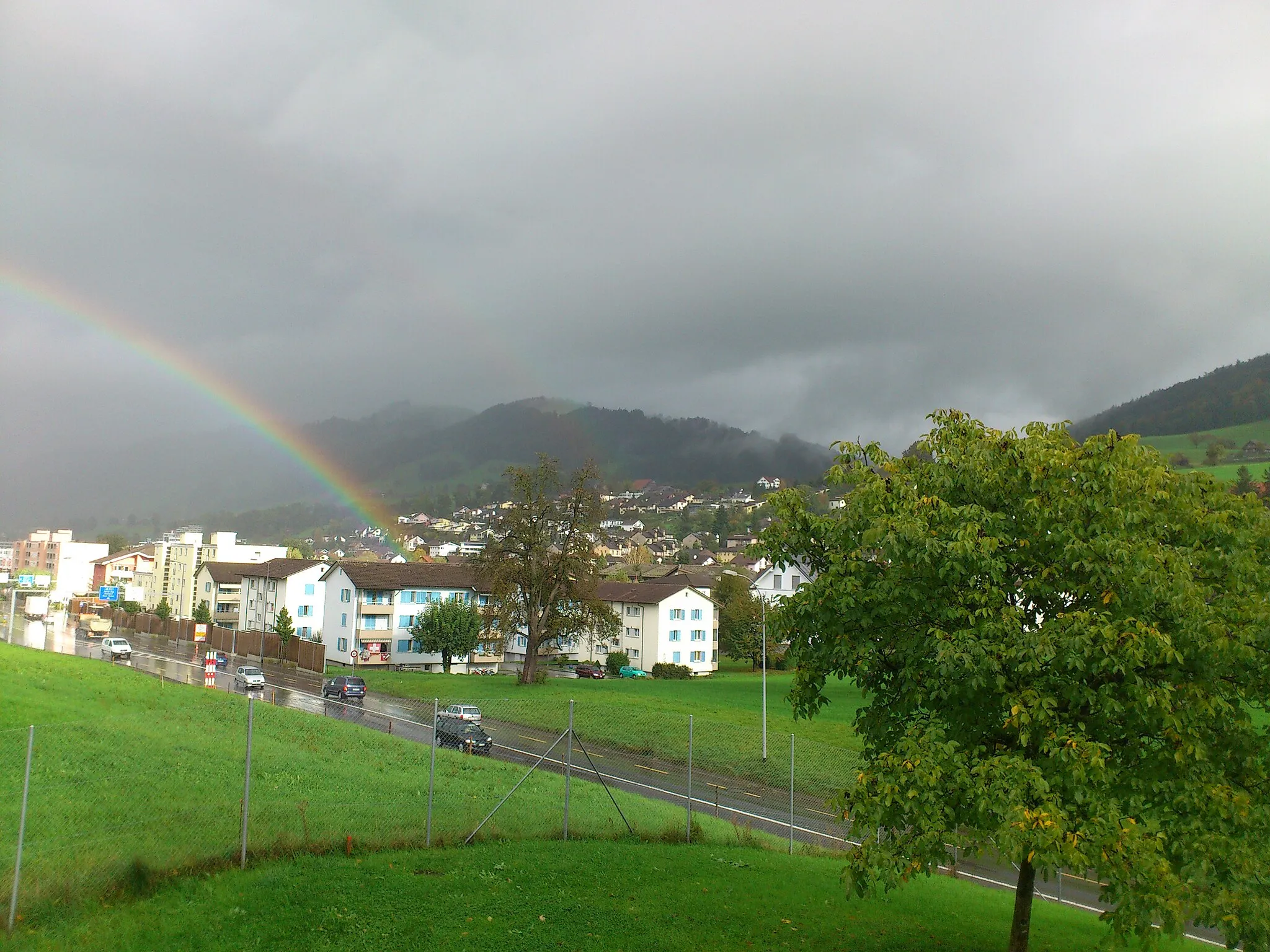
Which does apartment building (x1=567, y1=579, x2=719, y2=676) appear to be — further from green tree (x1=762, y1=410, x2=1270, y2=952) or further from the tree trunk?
green tree (x1=762, y1=410, x2=1270, y2=952)

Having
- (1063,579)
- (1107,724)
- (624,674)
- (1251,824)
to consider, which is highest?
(1063,579)

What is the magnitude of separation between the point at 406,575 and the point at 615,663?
22.8 metres

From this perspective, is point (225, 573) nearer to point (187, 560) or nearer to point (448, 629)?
point (187, 560)

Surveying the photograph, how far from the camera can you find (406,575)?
90.4m

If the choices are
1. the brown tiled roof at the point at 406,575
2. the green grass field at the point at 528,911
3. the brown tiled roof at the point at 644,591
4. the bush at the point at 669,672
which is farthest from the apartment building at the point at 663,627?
the green grass field at the point at 528,911

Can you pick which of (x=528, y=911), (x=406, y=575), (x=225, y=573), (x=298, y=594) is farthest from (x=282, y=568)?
(x=528, y=911)

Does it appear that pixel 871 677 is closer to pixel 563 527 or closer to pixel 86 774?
pixel 86 774

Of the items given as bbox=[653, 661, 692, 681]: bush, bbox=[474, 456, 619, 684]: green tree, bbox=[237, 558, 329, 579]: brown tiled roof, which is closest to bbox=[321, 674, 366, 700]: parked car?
bbox=[474, 456, 619, 684]: green tree

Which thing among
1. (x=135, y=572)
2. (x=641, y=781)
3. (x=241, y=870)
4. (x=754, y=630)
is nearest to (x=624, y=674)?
(x=754, y=630)

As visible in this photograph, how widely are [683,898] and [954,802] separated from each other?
5579 mm

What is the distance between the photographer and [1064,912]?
18891 millimetres

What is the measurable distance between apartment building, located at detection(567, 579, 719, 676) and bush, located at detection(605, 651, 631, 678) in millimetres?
1676

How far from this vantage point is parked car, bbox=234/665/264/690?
52.8 meters

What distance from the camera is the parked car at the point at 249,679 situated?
5285cm
